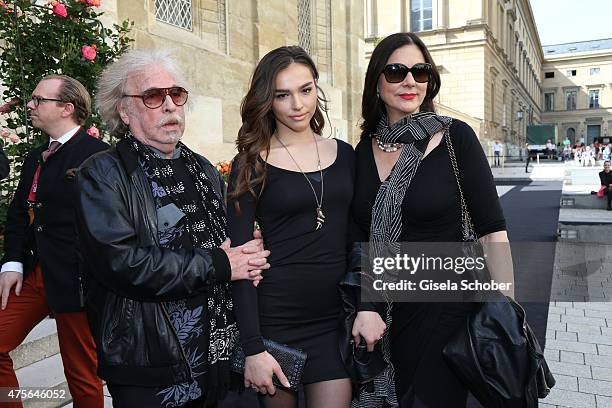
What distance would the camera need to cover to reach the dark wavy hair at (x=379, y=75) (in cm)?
222

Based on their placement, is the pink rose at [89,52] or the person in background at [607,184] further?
the person in background at [607,184]

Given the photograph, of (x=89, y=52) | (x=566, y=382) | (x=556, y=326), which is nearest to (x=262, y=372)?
(x=566, y=382)

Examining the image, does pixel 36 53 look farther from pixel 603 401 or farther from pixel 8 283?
pixel 603 401

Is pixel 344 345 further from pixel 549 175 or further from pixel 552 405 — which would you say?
pixel 549 175

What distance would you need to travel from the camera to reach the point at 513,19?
51.2m

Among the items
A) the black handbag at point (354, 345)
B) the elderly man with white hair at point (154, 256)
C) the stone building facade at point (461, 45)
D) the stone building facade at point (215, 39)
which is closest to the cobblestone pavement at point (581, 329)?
the black handbag at point (354, 345)

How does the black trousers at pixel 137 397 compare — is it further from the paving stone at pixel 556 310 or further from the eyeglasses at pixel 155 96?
the paving stone at pixel 556 310

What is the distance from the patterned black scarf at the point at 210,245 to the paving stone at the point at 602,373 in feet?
10.9

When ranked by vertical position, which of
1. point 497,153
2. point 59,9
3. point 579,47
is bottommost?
point 59,9

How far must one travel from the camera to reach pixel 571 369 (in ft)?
13.6

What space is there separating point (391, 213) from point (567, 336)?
152 inches

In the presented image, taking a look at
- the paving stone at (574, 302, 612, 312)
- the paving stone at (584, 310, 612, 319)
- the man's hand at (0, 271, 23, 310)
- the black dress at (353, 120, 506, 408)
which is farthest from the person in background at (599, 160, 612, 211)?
the man's hand at (0, 271, 23, 310)

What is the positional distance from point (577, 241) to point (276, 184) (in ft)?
30.3

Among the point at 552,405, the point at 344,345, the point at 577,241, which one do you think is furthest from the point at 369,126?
the point at 577,241
